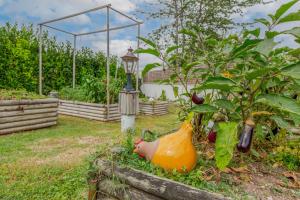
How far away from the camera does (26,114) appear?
16.0ft

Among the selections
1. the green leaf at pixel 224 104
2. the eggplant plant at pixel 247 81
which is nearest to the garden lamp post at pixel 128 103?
the eggplant plant at pixel 247 81

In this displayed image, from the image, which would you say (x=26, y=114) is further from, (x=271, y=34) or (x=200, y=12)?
Result: (x=200, y=12)

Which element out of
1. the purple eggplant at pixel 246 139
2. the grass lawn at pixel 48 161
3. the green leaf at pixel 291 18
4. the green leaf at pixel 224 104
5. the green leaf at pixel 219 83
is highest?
the green leaf at pixel 291 18

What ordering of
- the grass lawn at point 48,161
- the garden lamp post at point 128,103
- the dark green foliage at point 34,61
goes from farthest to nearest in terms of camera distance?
the dark green foliage at point 34,61 < the garden lamp post at point 128,103 < the grass lawn at point 48,161

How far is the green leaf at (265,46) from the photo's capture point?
1014mm

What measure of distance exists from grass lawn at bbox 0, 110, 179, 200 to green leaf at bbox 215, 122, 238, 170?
0.73 meters

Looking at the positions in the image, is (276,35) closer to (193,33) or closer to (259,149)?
(193,33)

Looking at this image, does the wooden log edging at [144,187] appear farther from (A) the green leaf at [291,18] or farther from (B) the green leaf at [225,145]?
(A) the green leaf at [291,18]

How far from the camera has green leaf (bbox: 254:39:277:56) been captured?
1014 mm

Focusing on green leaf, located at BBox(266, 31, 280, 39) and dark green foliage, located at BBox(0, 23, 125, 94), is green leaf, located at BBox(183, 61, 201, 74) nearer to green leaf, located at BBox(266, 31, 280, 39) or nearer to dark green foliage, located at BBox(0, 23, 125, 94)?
green leaf, located at BBox(266, 31, 280, 39)

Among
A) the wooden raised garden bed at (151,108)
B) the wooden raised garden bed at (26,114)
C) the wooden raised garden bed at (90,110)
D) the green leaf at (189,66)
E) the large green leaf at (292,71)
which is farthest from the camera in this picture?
the wooden raised garden bed at (151,108)

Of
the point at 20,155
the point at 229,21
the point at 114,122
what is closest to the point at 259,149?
the point at 20,155

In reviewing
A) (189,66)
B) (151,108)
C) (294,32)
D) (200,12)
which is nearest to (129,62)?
(151,108)

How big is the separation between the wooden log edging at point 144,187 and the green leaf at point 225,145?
13 cm
